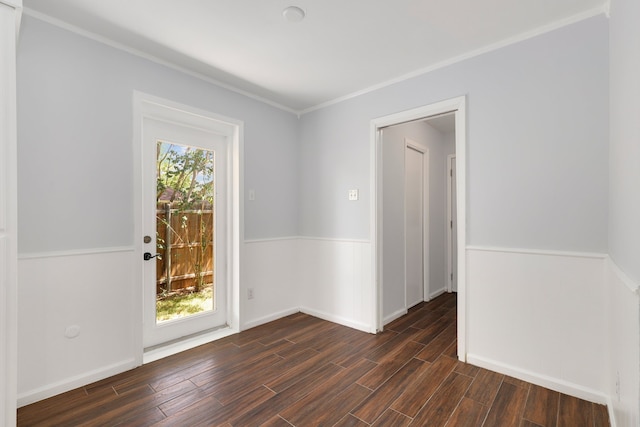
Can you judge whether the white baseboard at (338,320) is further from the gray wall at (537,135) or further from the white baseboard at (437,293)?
the white baseboard at (437,293)

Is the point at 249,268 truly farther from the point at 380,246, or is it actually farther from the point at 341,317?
the point at 380,246

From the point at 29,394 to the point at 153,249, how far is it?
3.85 feet

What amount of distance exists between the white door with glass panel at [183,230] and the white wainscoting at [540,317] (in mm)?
2381

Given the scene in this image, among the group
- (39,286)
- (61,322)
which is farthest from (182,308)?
(39,286)

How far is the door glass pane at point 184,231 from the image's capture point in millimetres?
2754

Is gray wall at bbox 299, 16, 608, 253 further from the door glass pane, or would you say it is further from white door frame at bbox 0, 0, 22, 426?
white door frame at bbox 0, 0, 22, 426

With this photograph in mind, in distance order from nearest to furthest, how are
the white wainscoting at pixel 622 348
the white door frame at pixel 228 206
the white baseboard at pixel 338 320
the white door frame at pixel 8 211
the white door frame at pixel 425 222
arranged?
the white wainscoting at pixel 622 348 → the white door frame at pixel 8 211 → the white door frame at pixel 228 206 → the white baseboard at pixel 338 320 → the white door frame at pixel 425 222

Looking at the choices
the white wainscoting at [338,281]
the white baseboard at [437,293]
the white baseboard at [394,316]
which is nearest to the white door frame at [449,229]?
the white baseboard at [437,293]

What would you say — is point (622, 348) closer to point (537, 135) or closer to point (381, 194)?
point (537, 135)

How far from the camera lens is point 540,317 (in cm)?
214

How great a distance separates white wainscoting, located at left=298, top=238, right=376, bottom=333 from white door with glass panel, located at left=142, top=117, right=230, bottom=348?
3.18 feet

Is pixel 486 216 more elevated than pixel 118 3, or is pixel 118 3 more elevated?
pixel 118 3

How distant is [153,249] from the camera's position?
2.67 meters

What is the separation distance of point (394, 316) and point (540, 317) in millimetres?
1564
